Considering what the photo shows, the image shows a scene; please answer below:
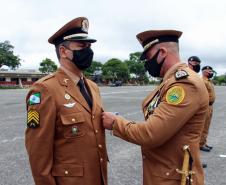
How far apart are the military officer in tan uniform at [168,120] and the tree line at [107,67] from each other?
69.0 metres

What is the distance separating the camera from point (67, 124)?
2.73m

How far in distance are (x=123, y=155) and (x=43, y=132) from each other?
→ 4.70m

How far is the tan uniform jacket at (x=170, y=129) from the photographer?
254 centimetres

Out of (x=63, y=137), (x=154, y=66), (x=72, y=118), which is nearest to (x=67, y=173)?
(x=63, y=137)

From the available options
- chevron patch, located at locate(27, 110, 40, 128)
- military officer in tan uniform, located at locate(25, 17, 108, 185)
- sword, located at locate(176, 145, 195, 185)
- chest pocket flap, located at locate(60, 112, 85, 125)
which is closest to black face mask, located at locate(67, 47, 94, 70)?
military officer in tan uniform, located at locate(25, 17, 108, 185)

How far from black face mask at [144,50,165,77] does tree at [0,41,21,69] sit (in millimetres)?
76679

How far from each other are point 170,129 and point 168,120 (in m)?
0.07

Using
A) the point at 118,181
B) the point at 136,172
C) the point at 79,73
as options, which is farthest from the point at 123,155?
the point at 79,73

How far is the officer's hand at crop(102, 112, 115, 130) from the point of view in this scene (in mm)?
2835

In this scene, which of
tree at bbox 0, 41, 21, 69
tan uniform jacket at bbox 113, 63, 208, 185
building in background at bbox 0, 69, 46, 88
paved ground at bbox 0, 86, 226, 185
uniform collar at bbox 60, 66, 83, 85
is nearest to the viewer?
tan uniform jacket at bbox 113, 63, 208, 185

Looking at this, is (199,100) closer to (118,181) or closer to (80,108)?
(80,108)

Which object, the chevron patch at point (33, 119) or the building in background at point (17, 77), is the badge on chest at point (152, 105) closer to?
the chevron patch at point (33, 119)

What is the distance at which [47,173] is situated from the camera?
2682 mm

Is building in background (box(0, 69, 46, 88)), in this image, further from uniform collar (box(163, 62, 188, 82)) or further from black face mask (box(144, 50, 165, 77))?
uniform collar (box(163, 62, 188, 82))
